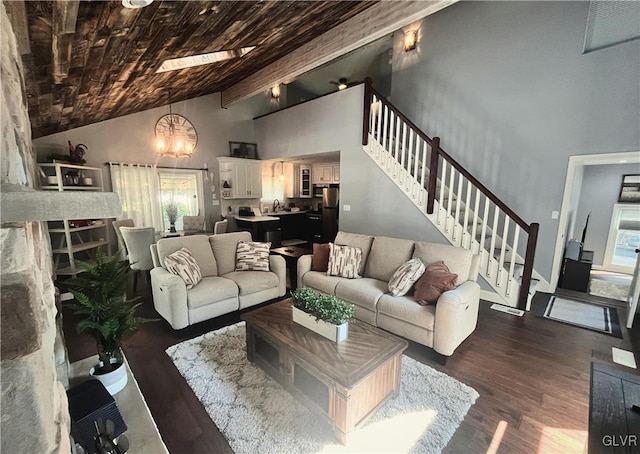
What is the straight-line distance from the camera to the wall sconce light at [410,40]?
17.0 ft

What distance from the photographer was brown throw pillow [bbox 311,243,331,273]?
3451 mm

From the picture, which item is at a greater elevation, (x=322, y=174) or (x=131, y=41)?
(x=131, y=41)

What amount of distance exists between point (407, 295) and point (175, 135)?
462 centimetres

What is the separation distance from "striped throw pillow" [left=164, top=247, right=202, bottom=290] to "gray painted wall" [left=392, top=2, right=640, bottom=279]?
4632 mm

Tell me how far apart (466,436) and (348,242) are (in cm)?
226

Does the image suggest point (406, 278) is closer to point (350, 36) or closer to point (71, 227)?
point (350, 36)

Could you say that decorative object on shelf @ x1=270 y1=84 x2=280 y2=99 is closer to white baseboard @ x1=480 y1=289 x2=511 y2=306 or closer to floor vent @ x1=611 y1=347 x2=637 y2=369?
white baseboard @ x1=480 y1=289 x2=511 y2=306

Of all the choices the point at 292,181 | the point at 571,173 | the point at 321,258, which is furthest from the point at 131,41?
the point at 292,181

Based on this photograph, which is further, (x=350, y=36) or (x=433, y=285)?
(x=350, y=36)

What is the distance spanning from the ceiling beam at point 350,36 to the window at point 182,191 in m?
2.58

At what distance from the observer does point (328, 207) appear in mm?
6676

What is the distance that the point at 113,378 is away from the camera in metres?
1.66

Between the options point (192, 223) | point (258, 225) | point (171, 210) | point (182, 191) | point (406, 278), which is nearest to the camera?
point (406, 278)

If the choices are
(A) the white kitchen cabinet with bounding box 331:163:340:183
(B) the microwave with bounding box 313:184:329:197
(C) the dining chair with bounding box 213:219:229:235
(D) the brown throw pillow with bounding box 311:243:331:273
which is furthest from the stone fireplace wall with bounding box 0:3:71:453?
(B) the microwave with bounding box 313:184:329:197
